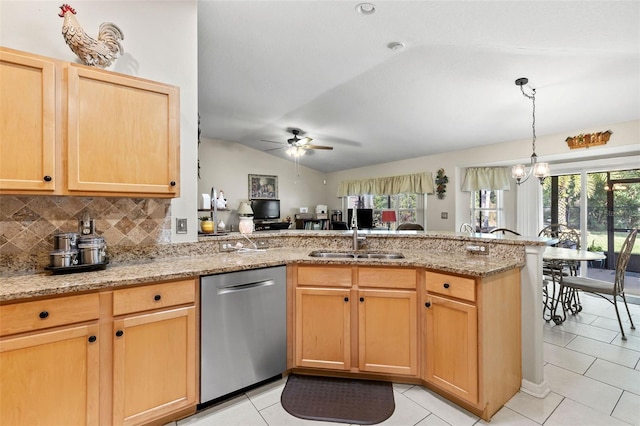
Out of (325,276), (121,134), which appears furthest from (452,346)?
(121,134)

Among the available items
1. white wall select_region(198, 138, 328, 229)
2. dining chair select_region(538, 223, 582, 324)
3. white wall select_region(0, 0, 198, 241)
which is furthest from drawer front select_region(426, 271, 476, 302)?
white wall select_region(198, 138, 328, 229)

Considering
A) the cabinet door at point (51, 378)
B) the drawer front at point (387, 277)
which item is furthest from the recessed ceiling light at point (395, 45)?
the cabinet door at point (51, 378)

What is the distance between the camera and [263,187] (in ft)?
23.4

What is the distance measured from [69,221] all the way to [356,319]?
1951 millimetres

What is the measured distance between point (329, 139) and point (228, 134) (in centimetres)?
218

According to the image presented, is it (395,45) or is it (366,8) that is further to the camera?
(395,45)

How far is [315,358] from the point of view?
204cm

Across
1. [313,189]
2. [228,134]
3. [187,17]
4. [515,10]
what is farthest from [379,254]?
[313,189]

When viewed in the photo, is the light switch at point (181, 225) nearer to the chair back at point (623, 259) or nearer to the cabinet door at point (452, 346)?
the cabinet door at point (452, 346)

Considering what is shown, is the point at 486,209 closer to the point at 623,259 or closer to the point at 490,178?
the point at 490,178

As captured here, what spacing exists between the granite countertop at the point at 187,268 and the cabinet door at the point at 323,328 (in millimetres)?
241

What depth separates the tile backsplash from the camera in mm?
1666

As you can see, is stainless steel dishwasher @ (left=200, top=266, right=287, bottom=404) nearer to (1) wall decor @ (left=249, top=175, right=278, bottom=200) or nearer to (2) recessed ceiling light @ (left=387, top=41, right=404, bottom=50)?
(2) recessed ceiling light @ (left=387, top=41, right=404, bottom=50)

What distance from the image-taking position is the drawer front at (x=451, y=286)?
1.67 m
